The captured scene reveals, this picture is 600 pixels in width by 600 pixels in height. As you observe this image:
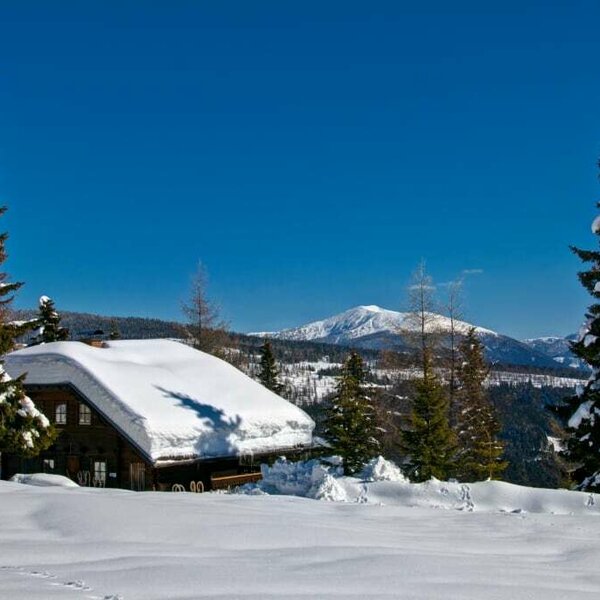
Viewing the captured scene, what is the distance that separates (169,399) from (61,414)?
458 cm

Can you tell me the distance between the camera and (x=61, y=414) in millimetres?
27047

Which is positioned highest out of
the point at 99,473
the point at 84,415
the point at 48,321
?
the point at 48,321

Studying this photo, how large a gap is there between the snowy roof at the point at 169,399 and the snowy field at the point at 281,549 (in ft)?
40.5

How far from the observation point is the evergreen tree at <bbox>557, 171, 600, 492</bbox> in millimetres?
17141

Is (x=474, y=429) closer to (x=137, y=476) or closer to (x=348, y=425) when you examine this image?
(x=348, y=425)

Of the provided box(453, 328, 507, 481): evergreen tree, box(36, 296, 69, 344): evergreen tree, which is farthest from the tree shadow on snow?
box(36, 296, 69, 344): evergreen tree

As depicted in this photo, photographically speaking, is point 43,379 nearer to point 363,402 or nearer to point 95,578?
point 363,402

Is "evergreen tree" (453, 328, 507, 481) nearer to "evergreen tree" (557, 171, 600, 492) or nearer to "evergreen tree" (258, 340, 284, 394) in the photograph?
"evergreen tree" (557, 171, 600, 492)

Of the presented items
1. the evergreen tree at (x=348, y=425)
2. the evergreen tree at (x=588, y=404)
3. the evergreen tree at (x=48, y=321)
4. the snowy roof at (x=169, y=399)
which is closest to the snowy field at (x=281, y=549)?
the evergreen tree at (x=588, y=404)

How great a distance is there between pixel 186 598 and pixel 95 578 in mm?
1027

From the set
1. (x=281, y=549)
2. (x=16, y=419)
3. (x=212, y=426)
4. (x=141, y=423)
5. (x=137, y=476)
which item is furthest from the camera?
(x=212, y=426)

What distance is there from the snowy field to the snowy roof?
1236cm

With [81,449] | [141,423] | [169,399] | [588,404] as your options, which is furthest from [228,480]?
[588,404]

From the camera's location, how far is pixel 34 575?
5.39 meters
